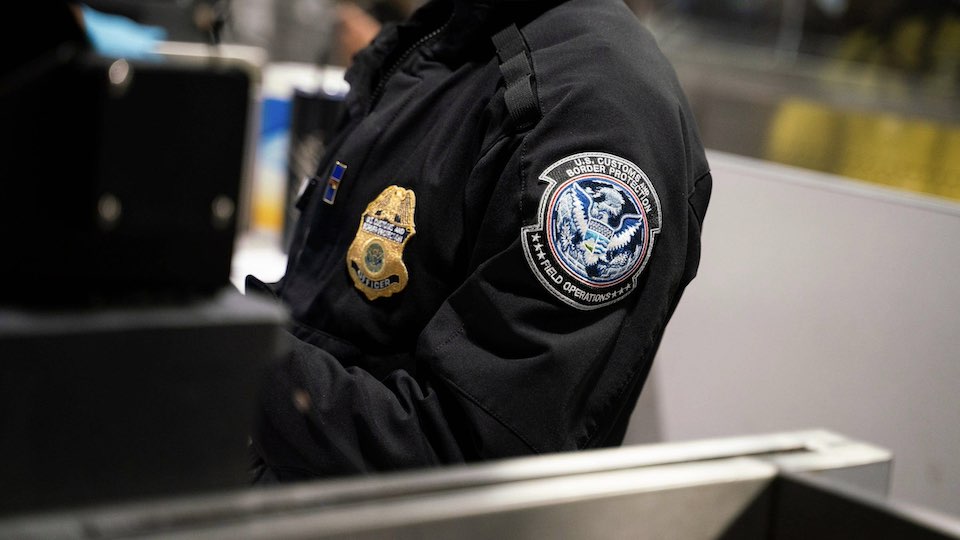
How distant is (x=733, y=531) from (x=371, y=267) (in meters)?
0.53

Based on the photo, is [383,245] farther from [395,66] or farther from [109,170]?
[109,170]

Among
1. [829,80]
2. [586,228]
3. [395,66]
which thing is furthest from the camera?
[829,80]

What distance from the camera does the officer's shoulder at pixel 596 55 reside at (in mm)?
956

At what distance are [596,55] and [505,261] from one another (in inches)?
8.4

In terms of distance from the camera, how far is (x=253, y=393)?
1.52ft

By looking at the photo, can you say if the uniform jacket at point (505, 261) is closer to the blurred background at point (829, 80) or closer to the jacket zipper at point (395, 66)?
the jacket zipper at point (395, 66)

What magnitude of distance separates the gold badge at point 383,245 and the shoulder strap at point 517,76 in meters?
0.13

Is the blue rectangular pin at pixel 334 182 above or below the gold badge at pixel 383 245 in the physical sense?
above

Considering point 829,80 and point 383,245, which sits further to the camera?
point 829,80

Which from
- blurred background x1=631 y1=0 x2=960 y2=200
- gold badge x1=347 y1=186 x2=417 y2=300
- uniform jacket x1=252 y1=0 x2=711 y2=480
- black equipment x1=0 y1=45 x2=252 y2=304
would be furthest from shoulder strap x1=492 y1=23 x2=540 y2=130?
blurred background x1=631 y1=0 x2=960 y2=200

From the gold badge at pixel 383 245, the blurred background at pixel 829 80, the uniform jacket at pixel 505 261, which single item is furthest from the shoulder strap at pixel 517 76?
the blurred background at pixel 829 80

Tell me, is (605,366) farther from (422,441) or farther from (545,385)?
(422,441)

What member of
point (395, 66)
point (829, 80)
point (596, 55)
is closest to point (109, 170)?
point (596, 55)

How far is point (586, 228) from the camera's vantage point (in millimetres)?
903
